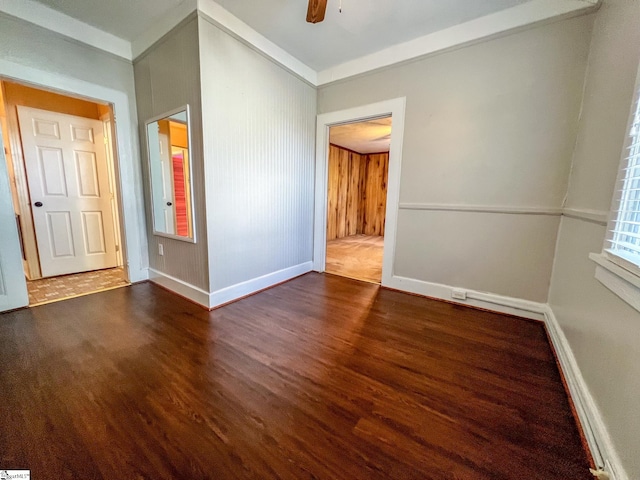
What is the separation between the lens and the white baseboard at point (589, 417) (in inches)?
33.9

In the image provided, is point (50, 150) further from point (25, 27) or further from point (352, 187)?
point (352, 187)

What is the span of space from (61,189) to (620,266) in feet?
15.6

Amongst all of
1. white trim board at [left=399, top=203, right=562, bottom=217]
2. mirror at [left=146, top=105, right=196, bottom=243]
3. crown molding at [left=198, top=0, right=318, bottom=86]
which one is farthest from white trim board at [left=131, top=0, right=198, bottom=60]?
white trim board at [left=399, top=203, right=562, bottom=217]

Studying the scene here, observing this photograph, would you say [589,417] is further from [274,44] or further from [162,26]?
[162,26]

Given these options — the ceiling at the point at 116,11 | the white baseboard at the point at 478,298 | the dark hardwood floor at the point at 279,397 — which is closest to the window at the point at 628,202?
the dark hardwood floor at the point at 279,397

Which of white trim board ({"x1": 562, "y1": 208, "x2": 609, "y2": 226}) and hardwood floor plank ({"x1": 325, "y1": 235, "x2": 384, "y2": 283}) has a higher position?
white trim board ({"x1": 562, "y1": 208, "x2": 609, "y2": 226})

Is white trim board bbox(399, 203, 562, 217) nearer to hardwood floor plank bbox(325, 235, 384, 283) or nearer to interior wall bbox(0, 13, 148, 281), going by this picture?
hardwood floor plank bbox(325, 235, 384, 283)

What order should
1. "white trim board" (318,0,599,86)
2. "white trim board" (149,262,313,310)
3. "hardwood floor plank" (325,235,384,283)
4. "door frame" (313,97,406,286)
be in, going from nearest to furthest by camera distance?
"white trim board" (318,0,599,86), "white trim board" (149,262,313,310), "door frame" (313,97,406,286), "hardwood floor plank" (325,235,384,283)

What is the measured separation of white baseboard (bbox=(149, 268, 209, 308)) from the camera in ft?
7.38

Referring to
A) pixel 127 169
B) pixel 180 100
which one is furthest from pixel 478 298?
pixel 127 169

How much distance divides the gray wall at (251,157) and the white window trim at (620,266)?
95.9 inches

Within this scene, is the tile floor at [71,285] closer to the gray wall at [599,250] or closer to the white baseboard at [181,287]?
the white baseboard at [181,287]

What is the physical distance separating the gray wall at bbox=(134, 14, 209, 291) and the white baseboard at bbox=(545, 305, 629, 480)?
Result: 247cm

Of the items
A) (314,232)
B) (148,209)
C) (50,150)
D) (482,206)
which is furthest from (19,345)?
(482,206)
